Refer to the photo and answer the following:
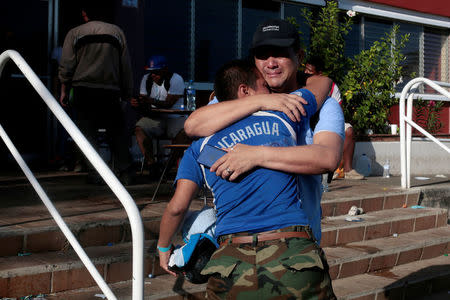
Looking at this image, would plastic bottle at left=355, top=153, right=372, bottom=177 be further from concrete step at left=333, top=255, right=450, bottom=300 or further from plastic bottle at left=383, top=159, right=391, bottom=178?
concrete step at left=333, top=255, right=450, bottom=300

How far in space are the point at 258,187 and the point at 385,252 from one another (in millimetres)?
3576

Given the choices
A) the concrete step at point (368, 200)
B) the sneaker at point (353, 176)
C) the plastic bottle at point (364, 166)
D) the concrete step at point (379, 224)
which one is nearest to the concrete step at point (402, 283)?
the concrete step at point (379, 224)

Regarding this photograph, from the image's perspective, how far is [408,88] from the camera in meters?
7.27

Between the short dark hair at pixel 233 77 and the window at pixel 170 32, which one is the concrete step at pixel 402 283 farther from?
the window at pixel 170 32

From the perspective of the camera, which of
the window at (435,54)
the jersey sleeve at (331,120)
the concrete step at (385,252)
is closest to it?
the jersey sleeve at (331,120)

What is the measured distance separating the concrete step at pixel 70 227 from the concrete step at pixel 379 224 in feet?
5.14

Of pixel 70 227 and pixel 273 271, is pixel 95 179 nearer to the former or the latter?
pixel 70 227

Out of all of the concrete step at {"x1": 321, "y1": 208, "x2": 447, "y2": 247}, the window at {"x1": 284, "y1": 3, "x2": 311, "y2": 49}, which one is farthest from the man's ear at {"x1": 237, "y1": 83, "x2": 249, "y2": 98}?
the window at {"x1": 284, "y1": 3, "x2": 311, "y2": 49}

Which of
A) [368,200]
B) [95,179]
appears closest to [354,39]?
[368,200]

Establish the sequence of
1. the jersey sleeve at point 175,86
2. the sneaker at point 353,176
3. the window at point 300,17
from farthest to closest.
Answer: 1. the window at point 300,17
2. the sneaker at point 353,176
3. the jersey sleeve at point 175,86

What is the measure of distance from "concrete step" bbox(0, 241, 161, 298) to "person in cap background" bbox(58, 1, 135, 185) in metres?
2.54

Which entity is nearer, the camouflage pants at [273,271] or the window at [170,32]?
the camouflage pants at [273,271]

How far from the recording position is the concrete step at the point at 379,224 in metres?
5.37

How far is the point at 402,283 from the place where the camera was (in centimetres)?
491
